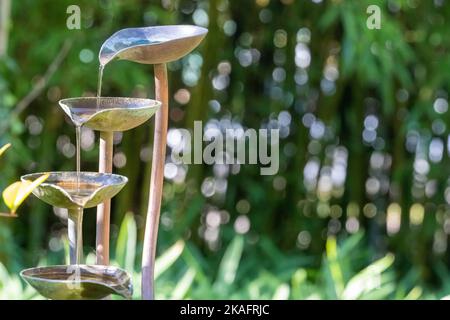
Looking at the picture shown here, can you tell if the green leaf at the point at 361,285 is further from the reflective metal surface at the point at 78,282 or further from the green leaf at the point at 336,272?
the reflective metal surface at the point at 78,282

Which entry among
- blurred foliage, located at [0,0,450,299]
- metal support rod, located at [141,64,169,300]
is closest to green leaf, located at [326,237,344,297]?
blurred foliage, located at [0,0,450,299]

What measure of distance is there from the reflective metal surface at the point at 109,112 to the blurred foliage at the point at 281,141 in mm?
1445

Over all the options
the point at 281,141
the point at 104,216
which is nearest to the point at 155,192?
the point at 104,216

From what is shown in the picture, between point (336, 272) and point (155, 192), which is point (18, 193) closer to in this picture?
point (155, 192)

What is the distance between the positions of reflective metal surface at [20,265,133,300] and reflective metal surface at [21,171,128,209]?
0.07m

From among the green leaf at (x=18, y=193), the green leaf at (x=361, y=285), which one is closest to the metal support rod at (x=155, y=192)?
the green leaf at (x=18, y=193)

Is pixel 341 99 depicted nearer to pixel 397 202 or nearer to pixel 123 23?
pixel 397 202

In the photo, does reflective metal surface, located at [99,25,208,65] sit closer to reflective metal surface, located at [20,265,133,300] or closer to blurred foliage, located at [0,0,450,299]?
reflective metal surface, located at [20,265,133,300]

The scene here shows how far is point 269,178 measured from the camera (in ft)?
8.79

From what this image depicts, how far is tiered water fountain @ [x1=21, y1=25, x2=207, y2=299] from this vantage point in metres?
0.76

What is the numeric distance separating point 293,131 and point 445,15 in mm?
588

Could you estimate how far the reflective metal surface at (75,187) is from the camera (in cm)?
76
